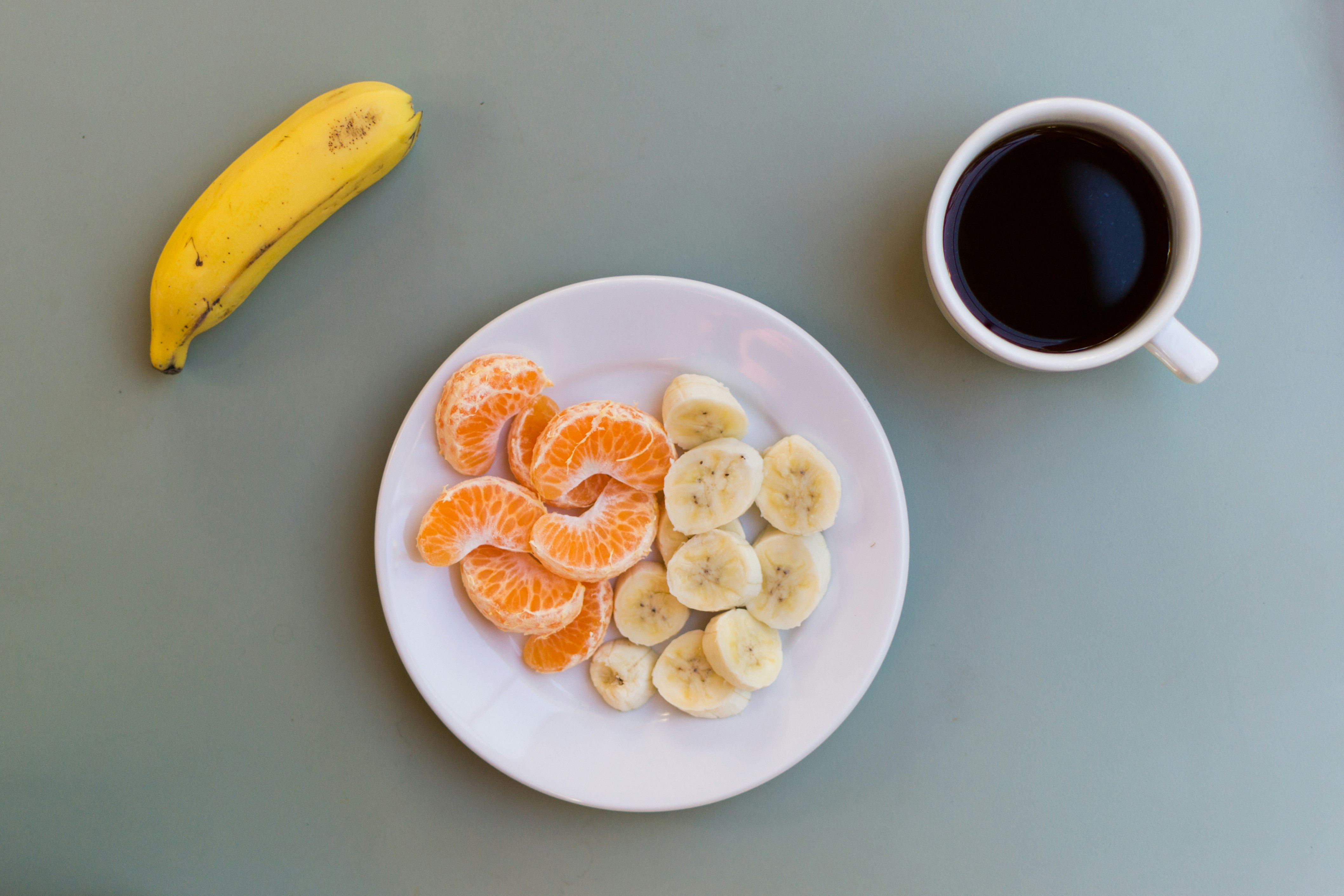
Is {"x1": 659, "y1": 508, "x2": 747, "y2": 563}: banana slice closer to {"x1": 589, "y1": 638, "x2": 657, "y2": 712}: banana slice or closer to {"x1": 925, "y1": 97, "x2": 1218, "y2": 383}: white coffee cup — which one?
{"x1": 589, "y1": 638, "x2": 657, "y2": 712}: banana slice

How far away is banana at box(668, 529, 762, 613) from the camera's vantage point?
40.2 inches

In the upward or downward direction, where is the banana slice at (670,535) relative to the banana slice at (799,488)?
downward

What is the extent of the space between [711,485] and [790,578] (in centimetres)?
17

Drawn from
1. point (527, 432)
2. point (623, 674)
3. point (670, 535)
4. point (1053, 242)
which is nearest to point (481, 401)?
point (527, 432)

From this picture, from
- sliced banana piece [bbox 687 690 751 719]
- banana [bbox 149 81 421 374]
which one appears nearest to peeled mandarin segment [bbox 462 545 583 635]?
sliced banana piece [bbox 687 690 751 719]

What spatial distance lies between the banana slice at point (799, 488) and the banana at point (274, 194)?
62 cm

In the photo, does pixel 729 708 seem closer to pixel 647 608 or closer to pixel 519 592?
pixel 647 608

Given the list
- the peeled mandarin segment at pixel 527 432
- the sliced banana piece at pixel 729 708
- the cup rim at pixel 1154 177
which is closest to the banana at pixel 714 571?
the sliced banana piece at pixel 729 708

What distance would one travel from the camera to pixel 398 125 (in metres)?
1.06

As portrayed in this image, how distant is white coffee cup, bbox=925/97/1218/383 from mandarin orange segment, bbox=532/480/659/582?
475 mm

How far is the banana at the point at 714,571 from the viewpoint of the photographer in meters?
1.02

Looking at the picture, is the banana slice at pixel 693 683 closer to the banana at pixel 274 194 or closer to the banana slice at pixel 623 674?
the banana slice at pixel 623 674

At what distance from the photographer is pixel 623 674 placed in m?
1.07

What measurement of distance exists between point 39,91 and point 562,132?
2.64ft
